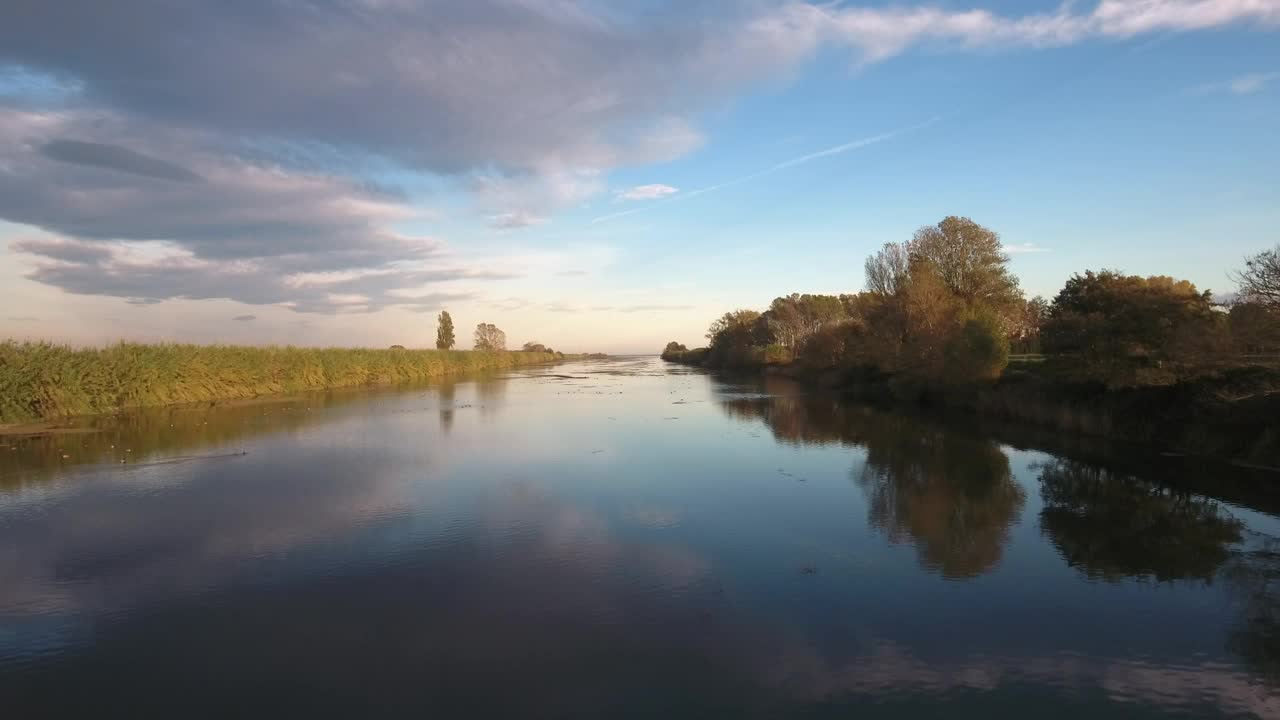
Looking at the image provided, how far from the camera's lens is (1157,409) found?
17.8 meters

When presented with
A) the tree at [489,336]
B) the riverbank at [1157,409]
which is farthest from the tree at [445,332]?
the riverbank at [1157,409]

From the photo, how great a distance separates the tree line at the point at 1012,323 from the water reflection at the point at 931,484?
11.9ft

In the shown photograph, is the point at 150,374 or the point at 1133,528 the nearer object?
the point at 1133,528

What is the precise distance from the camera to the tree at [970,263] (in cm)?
3666

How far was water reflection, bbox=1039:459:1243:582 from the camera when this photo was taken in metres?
8.69

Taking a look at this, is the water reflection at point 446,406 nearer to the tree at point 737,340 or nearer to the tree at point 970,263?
the tree at point 970,263

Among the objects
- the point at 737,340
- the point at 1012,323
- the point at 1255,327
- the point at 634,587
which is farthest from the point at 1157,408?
the point at 737,340

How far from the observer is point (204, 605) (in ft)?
24.0

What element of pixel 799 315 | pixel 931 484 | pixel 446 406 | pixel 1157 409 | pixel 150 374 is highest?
pixel 799 315

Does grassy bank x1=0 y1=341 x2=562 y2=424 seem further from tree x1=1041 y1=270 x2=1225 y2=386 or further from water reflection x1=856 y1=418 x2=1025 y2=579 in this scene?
tree x1=1041 y1=270 x2=1225 y2=386

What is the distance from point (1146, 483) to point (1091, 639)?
29.4ft

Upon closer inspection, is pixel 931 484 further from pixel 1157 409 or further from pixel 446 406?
pixel 446 406

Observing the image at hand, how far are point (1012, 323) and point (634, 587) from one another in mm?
36264

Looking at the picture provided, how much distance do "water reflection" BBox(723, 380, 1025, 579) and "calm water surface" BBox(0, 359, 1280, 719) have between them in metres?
0.10
